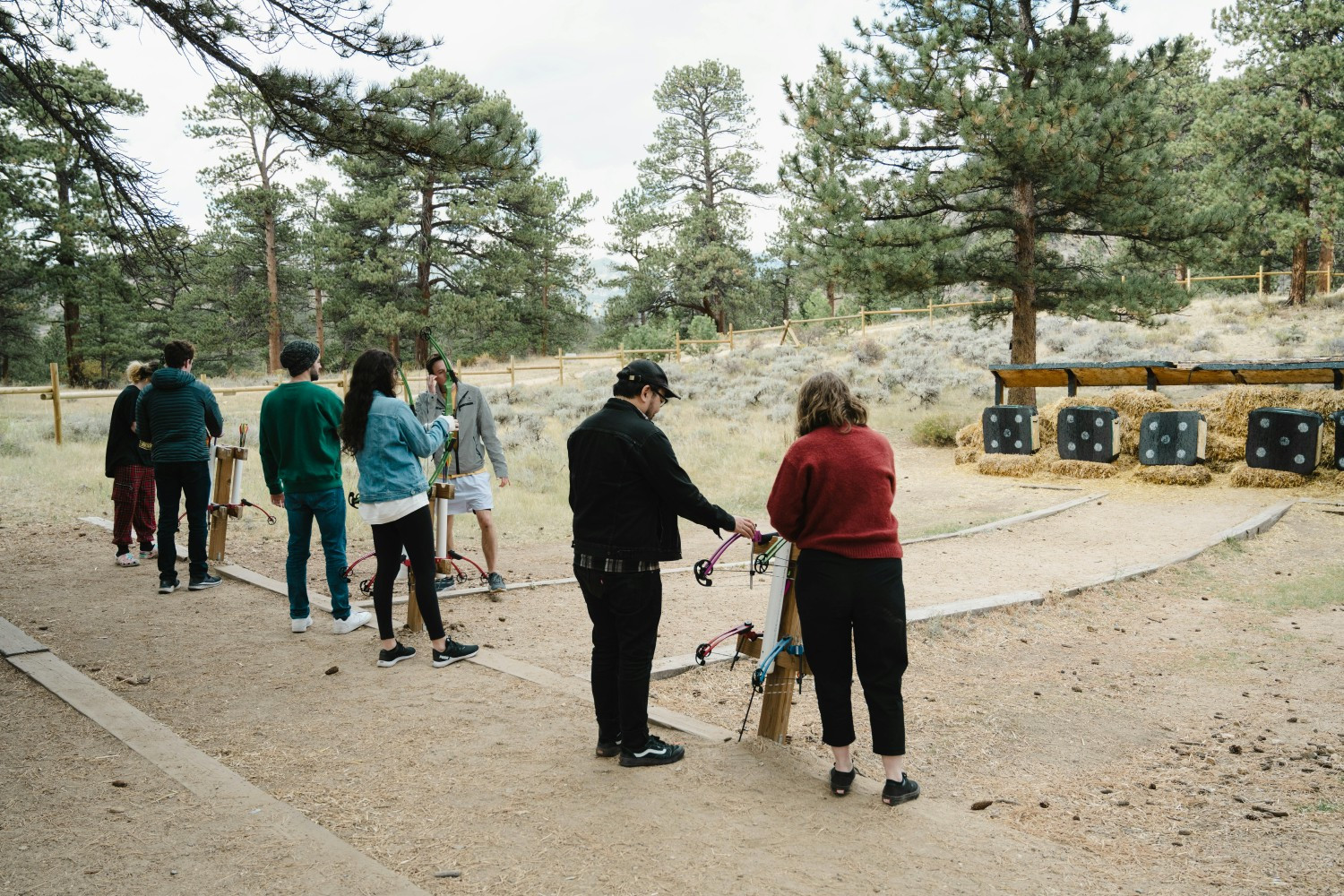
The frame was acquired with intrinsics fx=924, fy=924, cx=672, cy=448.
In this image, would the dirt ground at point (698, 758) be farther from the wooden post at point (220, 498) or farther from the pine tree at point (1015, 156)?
the pine tree at point (1015, 156)

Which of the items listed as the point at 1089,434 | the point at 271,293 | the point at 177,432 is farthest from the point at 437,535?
the point at 271,293

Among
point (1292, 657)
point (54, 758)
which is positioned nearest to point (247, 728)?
point (54, 758)

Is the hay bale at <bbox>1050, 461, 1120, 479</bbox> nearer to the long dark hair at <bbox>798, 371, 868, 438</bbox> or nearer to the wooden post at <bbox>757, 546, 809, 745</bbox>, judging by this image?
the wooden post at <bbox>757, 546, 809, 745</bbox>

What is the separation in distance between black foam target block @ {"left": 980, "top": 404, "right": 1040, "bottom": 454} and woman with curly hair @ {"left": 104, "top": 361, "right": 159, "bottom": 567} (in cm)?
1172

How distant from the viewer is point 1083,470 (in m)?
13.5

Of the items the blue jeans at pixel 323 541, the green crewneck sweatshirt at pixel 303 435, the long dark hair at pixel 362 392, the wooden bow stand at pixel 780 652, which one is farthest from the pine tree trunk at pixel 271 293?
the wooden bow stand at pixel 780 652

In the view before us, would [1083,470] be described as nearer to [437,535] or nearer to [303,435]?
[437,535]

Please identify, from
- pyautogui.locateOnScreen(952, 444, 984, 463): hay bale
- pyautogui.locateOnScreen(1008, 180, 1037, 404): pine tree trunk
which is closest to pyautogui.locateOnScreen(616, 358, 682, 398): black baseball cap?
pyautogui.locateOnScreen(952, 444, 984, 463): hay bale

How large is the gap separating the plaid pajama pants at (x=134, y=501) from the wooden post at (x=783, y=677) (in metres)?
6.31

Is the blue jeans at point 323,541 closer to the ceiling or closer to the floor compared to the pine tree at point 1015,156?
closer to the floor

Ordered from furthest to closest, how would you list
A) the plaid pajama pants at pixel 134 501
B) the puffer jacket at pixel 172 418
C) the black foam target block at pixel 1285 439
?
the black foam target block at pixel 1285 439
the plaid pajama pants at pixel 134 501
the puffer jacket at pixel 172 418

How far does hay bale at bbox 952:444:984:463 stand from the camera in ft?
50.7

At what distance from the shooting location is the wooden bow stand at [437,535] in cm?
629

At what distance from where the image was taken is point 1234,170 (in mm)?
27797
